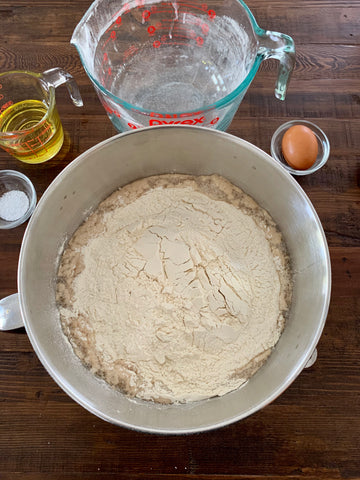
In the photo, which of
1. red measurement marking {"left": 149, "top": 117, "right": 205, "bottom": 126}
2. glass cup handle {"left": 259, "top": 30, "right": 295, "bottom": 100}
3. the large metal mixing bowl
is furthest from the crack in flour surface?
glass cup handle {"left": 259, "top": 30, "right": 295, "bottom": 100}

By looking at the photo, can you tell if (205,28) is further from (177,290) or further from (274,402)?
(274,402)

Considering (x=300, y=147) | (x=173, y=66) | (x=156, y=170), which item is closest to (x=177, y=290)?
(x=156, y=170)

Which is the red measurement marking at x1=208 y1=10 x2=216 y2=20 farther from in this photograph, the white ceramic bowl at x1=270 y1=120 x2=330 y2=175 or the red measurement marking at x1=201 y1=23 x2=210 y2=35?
the white ceramic bowl at x1=270 y1=120 x2=330 y2=175

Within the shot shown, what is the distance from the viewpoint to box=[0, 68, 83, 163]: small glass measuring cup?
3.55 ft

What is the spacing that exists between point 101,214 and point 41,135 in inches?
10.3

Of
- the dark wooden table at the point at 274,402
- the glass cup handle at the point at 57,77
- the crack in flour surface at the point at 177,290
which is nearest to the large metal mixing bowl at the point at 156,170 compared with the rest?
the crack in flour surface at the point at 177,290

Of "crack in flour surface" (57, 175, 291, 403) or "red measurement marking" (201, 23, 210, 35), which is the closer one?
"crack in flour surface" (57, 175, 291, 403)

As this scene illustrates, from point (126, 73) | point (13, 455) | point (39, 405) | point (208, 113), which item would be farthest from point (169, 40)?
point (13, 455)

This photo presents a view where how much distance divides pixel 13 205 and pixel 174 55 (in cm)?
62

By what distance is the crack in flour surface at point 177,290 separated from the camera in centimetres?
99

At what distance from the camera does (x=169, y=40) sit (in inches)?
46.0

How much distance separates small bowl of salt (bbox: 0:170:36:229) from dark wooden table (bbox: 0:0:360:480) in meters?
0.03

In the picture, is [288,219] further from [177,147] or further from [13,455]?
[13,455]

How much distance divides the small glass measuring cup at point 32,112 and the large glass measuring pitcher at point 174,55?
0.13 m
